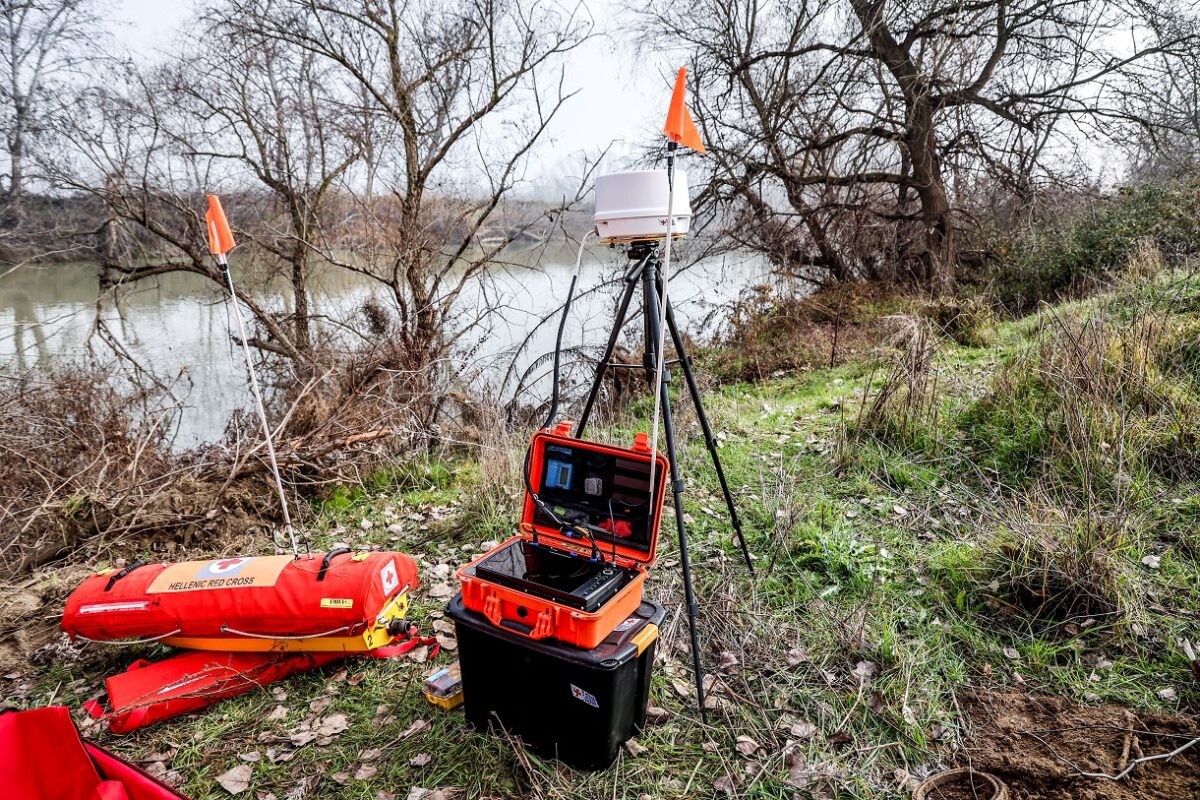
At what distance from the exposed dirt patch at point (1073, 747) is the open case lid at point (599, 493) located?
1314 mm

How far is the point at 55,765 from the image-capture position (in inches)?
68.7

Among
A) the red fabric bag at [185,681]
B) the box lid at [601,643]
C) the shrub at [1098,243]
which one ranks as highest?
the shrub at [1098,243]

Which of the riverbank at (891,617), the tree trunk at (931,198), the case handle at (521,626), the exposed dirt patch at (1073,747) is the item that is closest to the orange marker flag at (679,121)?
the case handle at (521,626)

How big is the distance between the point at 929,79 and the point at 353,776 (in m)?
10.5

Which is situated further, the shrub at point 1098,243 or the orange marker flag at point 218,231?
the shrub at point 1098,243

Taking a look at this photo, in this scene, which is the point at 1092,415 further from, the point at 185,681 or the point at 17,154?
the point at 17,154

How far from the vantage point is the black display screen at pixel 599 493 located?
2.35 m

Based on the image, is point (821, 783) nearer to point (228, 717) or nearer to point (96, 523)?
point (228, 717)

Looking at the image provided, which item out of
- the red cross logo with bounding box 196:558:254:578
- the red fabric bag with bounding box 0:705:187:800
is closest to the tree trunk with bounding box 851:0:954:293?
the red cross logo with bounding box 196:558:254:578

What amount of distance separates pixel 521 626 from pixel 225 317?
7830 mm

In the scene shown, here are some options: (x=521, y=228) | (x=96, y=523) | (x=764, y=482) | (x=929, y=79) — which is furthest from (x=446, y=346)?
(x=929, y=79)

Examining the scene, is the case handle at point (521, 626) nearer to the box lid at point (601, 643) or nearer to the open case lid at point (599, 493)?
the box lid at point (601, 643)

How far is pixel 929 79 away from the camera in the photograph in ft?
29.3

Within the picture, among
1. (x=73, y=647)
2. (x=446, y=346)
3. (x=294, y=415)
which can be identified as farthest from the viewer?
(x=446, y=346)
